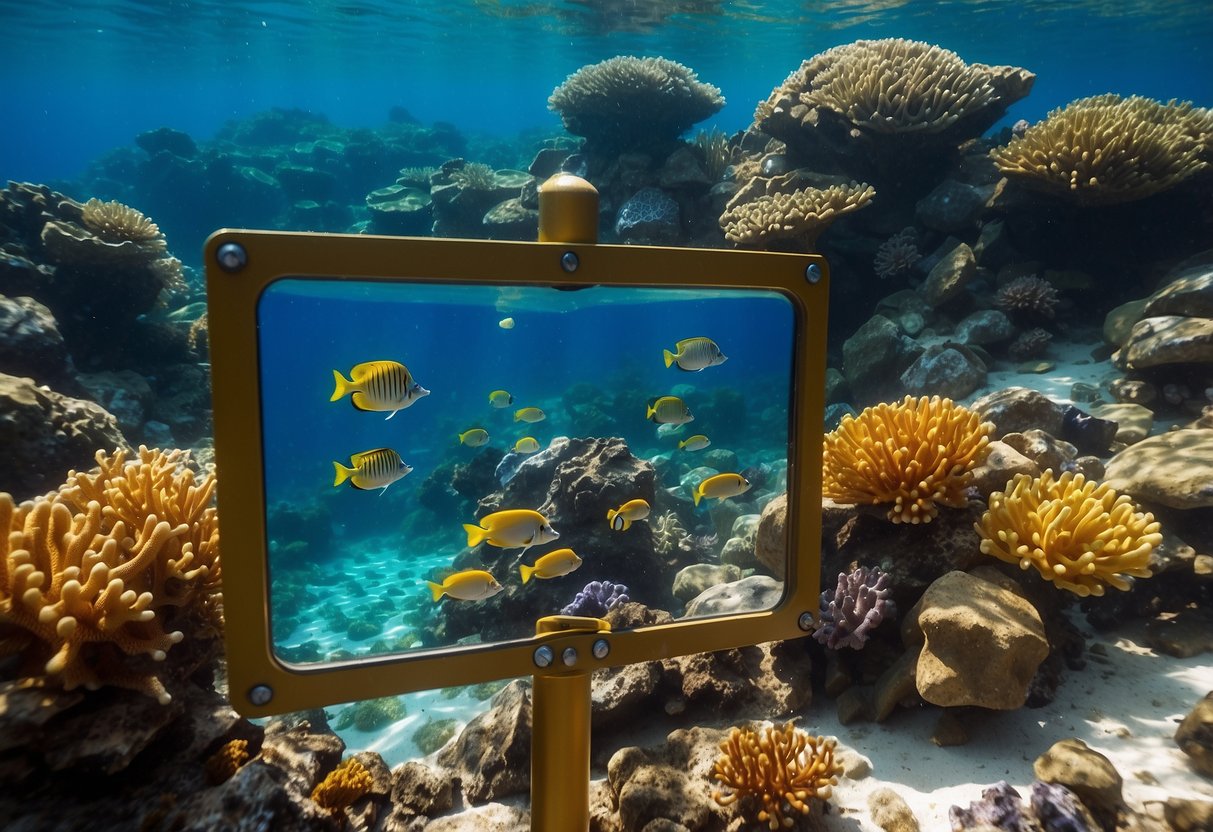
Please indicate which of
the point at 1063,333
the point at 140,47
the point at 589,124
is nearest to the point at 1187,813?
the point at 1063,333

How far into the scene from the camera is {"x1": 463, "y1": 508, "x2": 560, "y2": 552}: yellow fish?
3193 mm

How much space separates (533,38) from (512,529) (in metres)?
33.8

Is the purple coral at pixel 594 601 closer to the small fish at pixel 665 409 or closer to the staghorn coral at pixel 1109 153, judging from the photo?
the small fish at pixel 665 409

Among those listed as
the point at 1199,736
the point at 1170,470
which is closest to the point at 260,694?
the point at 1199,736

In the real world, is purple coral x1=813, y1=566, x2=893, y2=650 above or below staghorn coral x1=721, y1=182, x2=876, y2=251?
below

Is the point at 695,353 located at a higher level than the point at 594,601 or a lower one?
higher

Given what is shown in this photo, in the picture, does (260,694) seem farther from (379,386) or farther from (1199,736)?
(1199,736)

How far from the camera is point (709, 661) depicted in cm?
336

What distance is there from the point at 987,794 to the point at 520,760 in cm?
206

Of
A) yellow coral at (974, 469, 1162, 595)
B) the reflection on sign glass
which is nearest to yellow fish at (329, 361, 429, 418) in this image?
the reflection on sign glass

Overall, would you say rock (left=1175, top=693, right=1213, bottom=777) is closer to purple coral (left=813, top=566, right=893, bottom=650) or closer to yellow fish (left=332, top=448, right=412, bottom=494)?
purple coral (left=813, top=566, right=893, bottom=650)

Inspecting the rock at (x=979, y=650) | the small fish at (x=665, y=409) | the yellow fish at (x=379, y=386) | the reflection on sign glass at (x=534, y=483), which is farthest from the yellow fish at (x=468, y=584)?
the rock at (x=979, y=650)

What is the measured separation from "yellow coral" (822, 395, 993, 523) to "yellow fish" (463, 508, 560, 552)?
161 cm

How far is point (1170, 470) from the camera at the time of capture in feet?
12.2
